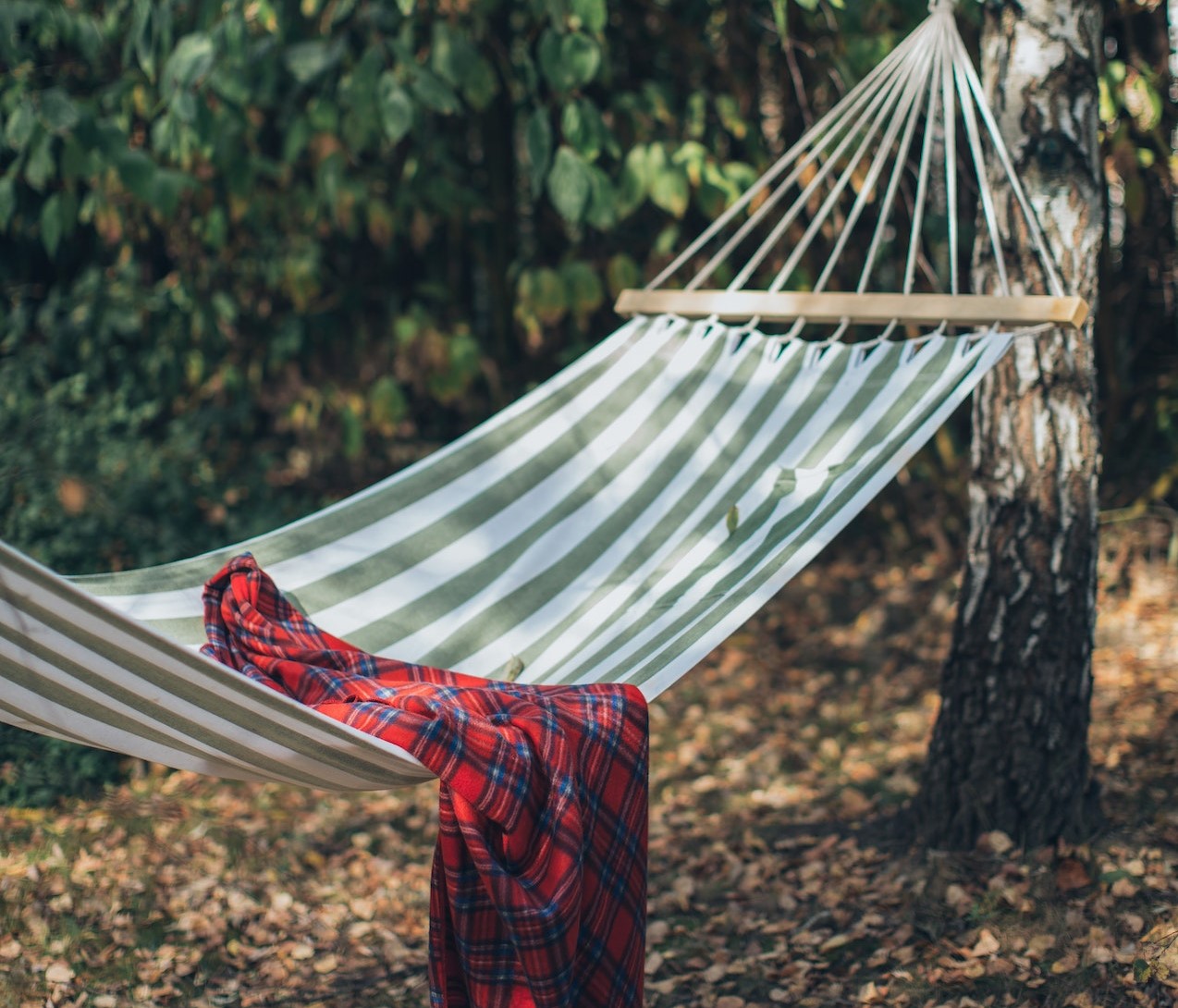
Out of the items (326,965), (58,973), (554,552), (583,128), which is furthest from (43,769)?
(583,128)

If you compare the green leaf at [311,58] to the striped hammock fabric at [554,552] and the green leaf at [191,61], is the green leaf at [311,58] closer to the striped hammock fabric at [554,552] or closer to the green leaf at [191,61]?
the green leaf at [191,61]

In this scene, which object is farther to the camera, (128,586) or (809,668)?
(809,668)

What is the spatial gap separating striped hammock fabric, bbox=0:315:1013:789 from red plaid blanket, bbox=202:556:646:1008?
0.19 feet

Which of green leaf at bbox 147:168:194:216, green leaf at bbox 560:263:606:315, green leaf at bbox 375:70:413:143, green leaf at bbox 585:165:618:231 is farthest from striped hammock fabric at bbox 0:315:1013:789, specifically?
green leaf at bbox 147:168:194:216

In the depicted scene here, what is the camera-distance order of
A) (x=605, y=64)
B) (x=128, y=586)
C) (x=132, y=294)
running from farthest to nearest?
(x=132, y=294) → (x=605, y=64) → (x=128, y=586)

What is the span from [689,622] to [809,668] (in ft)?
5.67

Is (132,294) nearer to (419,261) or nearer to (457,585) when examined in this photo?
(419,261)

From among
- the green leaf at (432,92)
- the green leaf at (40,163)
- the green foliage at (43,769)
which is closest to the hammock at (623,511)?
the green leaf at (432,92)

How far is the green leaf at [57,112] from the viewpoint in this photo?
7.70 feet

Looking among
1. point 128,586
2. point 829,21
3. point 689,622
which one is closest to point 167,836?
point 128,586

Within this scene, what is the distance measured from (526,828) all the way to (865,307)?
1.05 meters

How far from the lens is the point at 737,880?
2070 millimetres

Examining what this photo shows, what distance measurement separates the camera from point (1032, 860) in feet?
6.16

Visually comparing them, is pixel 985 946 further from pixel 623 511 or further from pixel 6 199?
pixel 6 199
